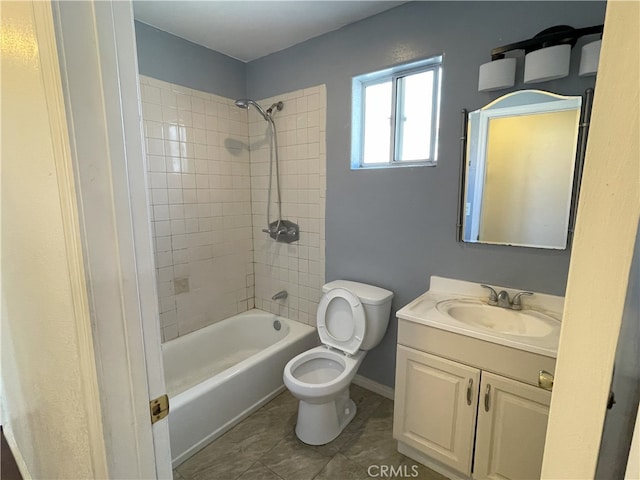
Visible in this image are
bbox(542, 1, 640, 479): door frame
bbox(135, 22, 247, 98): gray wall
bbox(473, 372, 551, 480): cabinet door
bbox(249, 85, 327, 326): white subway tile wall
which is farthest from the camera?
bbox(249, 85, 327, 326): white subway tile wall

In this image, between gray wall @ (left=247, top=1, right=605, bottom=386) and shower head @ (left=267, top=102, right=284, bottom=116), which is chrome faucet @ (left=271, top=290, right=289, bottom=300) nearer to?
gray wall @ (left=247, top=1, right=605, bottom=386)

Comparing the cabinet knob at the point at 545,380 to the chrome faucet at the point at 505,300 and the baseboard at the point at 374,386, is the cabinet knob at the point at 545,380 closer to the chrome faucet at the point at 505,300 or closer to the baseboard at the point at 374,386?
the chrome faucet at the point at 505,300

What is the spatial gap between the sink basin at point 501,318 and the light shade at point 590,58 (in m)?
1.08

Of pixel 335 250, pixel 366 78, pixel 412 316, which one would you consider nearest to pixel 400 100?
pixel 366 78

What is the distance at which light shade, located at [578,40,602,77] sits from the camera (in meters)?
1.28

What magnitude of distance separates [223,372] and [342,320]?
31.3 inches

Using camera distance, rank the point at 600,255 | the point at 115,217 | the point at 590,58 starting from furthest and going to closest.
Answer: the point at 590,58
the point at 115,217
the point at 600,255

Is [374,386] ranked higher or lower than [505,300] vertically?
lower

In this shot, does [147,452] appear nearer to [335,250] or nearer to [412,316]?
[412,316]

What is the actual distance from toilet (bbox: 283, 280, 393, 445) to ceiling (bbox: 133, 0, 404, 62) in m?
1.66

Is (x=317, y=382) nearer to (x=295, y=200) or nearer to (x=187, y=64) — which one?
(x=295, y=200)

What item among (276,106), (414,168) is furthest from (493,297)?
(276,106)

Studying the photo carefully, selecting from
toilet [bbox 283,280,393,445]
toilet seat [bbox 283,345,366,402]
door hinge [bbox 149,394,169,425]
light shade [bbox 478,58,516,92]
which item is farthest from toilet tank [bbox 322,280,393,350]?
door hinge [bbox 149,394,169,425]
